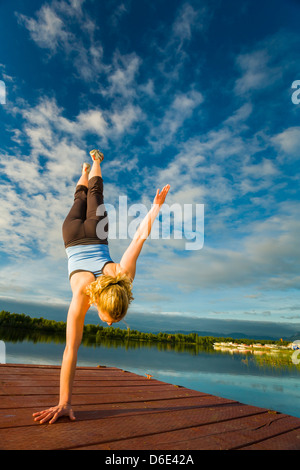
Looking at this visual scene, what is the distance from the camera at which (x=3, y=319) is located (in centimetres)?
3591

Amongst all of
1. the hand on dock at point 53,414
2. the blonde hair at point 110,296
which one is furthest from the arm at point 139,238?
the hand on dock at point 53,414

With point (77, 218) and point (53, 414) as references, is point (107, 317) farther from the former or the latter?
point (77, 218)

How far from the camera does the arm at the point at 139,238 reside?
2578 mm

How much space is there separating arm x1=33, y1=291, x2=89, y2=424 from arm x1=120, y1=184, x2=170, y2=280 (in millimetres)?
530

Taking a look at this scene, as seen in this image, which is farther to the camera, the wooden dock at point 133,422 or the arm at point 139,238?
the arm at point 139,238

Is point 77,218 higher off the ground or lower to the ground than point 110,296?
higher

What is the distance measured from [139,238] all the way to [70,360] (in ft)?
4.37

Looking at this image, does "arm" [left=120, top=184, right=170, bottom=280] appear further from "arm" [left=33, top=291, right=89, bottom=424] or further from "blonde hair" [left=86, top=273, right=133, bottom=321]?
"arm" [left=33, top=291, right=89, bottom=424]

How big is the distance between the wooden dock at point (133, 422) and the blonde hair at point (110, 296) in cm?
83

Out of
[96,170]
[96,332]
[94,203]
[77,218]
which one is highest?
[96,170]

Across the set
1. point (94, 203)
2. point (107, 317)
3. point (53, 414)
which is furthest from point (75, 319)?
point (94, 203)

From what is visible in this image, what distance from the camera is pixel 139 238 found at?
2.78m

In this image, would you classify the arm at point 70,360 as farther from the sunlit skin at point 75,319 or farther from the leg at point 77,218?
the leg at point 77,218
